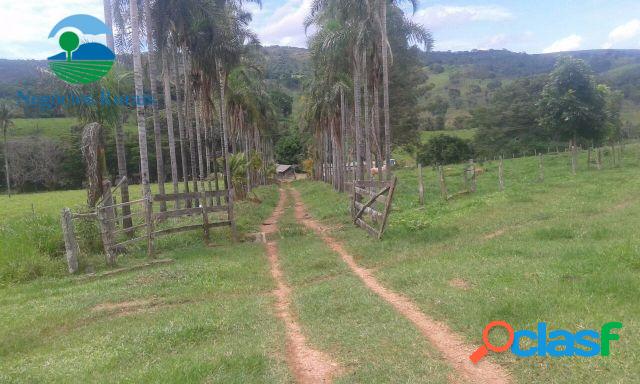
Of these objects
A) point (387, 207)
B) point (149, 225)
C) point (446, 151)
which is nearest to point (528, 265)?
point (387, 207)

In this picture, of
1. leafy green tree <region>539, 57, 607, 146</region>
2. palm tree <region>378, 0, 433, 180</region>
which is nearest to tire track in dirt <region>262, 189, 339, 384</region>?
palm tree <region>378, 0, 433, 180</region>

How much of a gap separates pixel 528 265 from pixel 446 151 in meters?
60.6

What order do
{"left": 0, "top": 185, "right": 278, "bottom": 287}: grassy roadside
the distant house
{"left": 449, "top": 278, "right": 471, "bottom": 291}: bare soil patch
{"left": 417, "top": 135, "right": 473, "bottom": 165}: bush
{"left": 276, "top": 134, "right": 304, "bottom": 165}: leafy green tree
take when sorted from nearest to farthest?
{"left": 449, "top": 278, "right": 471, "bottom": 291}: bare soil patch
{"left": 0, "top": 185, "right": 278, "bottom": 287}: grassy roadside
{"left": 417, "top": 135, "right": 473, "bottom": 165}: bush
the distant house
{"left": 276, "top": 134, "right": 304, "bottom": 165}: leafy green tree

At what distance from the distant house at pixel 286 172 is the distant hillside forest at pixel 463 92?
710cm

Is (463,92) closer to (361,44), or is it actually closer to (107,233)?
(361,44)

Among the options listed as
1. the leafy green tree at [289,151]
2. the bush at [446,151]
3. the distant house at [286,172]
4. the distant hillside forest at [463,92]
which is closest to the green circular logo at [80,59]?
the distant hillside forest at [463,92]

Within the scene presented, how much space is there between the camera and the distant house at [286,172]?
3536 inches

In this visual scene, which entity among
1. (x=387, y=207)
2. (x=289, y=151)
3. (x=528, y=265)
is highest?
(x=289, y=151)

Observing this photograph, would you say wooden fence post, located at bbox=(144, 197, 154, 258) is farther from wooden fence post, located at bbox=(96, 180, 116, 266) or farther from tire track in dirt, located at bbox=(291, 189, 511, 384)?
tire track in dirt, located at bbox=(291, 189, 511, 384)

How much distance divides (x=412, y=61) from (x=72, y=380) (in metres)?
40.1

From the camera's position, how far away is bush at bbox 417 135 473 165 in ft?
223

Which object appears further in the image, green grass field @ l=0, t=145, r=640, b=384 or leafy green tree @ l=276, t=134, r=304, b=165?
leafy green tree @ l=276, t=134, r=304, b=165

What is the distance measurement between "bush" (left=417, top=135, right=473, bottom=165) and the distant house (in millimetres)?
28084

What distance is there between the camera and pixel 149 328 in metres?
7.68
